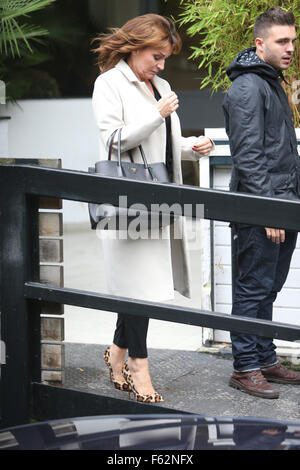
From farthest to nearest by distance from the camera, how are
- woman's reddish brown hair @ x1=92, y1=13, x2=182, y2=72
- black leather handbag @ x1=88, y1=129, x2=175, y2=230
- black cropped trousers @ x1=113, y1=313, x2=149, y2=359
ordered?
black cropped trousers @ x1=113, y1=313, x2=149, y2=359 < woman's reddish brown hair @ x1=92, y1=13, x2=182, y2=72 < black leather handbag @ x1=88, y1=129, x2=175, y2=230

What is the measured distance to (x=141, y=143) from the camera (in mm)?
3982

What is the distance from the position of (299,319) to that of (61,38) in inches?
230

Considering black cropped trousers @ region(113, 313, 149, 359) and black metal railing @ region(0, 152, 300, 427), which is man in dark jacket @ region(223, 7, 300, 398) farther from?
black metal railing @ region(0, 152, 300, 427)

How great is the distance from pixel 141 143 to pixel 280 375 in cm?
143

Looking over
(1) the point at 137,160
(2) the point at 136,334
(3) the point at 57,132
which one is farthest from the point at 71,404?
(3) the point at 57,132

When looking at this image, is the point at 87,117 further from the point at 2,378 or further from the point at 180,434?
the point at 180,434

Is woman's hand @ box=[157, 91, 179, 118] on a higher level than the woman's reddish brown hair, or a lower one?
lower

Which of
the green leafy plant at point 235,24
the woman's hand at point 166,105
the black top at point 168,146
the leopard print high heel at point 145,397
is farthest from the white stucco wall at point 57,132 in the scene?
the woman's hand at point 166,105

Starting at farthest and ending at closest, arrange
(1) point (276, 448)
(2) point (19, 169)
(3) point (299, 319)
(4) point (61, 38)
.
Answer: (4) point (61, 38), (3) point (299, 319), (2) point (19, 169), (1) point (276, 448)

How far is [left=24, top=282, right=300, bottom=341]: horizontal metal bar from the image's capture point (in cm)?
282

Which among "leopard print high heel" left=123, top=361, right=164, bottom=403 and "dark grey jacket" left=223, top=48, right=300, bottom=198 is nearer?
"dark grey jacket" left=223, top=48, right=300, bottom=198

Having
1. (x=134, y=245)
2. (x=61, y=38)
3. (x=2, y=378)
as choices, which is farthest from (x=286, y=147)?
(x=61, y=38)

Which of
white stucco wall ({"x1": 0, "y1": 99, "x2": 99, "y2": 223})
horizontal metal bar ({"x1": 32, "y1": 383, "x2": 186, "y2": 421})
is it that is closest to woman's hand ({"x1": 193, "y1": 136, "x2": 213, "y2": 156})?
horizontal metal bar ({"x1": 32, "y1": 383, "x2": 186, "y2": 421})
